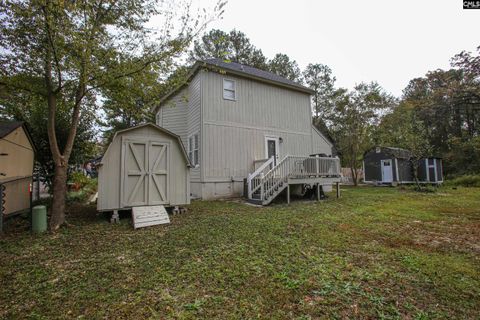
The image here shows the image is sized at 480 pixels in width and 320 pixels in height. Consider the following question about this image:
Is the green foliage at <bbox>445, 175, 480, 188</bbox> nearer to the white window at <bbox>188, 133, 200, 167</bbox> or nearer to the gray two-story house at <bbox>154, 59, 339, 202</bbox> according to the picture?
the gray two-story house at <bbox>154, 59, 339, 202</bbox>

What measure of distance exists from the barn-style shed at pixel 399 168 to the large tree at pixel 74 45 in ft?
56.3

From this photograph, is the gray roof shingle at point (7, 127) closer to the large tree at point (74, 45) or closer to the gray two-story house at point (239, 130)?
the large tree at point (74, 45)

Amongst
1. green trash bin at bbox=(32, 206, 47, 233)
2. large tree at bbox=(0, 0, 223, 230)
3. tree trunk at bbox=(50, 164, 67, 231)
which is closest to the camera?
large tree at bbox=(0, 0, 223, 230)

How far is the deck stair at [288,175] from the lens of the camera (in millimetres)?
8664

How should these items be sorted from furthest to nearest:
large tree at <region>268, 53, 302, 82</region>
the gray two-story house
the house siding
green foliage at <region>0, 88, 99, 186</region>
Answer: large tree at <region>268, 53, 302, 82</region>, the house siding, the gray two-story house, green foliage at <region>0, 88, 99, 186</region>

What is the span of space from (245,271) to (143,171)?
4523mm

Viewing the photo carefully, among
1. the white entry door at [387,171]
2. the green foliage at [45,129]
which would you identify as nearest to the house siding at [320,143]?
the white entry door at [387,171]

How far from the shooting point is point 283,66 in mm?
25656

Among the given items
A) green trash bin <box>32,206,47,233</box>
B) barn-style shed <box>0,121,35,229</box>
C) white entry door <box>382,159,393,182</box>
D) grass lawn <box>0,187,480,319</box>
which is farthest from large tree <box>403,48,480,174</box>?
barn-style shed <box>0,121,35,229</box>

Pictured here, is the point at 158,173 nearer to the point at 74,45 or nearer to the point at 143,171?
the point at 143,171

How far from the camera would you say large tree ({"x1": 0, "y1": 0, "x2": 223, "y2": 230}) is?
15.5ft

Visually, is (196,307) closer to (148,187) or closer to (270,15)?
(148,187)

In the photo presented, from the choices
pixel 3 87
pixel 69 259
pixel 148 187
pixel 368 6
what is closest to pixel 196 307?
pixel 69 259

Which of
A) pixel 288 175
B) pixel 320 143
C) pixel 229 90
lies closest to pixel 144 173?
pixel 288 175
